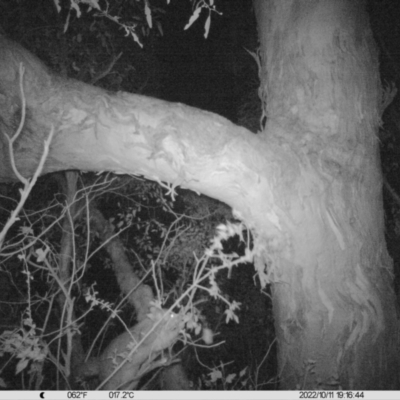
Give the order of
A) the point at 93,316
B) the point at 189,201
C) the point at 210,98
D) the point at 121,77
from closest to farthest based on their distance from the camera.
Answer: the point at 121,77 → the point at 189,201 → the point at 210,98 → the point at 93,316

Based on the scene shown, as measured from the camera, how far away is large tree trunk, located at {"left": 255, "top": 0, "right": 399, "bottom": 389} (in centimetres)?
152

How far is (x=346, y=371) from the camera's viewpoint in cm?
150

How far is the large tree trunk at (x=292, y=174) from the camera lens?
59.8 inches

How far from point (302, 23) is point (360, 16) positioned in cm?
29

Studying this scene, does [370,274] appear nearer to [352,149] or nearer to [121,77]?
[352,149]

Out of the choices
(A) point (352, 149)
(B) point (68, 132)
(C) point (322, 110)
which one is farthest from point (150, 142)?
(A) point (352, 149)

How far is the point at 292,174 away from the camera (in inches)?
61.7

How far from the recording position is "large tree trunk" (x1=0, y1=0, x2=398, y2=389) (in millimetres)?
1519

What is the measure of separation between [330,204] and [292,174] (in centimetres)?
21

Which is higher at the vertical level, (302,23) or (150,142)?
(302,23)

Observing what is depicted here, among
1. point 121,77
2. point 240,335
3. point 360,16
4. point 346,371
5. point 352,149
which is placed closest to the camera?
point 346,371

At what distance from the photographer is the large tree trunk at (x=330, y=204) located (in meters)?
1.52

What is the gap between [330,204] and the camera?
1568 mm

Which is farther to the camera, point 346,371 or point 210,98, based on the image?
point 210,98
